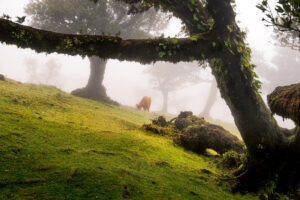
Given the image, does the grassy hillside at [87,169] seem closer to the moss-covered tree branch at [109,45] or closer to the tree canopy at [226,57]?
the tree canopy at [226,57]

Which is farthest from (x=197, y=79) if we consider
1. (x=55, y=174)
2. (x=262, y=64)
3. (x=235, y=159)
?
(x=55, y=174)

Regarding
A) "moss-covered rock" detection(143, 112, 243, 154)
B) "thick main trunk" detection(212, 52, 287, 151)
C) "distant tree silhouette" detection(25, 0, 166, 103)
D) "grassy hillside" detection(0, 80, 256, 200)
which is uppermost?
"distant tree silhouette" detection(25, 0, 166, 103)

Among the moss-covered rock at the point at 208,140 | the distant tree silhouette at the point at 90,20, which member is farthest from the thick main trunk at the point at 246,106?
the distant tree silhouette at the point at 90,20

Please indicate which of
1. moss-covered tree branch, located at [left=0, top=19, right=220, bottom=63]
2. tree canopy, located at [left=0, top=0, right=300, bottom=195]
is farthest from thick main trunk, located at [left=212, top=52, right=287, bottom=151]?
moss-covered tree branch, located at [left=0, top=19, right=220, bottom=63]

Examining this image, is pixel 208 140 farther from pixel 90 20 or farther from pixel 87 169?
pixel 90 20

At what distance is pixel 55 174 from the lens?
2281mm

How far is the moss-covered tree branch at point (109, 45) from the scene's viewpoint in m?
3.06

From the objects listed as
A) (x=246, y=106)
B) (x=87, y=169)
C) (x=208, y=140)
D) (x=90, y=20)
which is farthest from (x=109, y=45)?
(x=90, y=20)

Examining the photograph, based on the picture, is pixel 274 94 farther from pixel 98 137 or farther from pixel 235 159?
pixel 98 137

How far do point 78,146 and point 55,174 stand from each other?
128cm

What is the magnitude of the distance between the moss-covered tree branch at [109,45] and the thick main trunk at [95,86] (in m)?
13.9

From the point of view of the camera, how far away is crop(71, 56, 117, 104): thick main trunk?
1698 centimetres

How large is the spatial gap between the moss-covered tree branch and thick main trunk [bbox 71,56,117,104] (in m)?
13.9

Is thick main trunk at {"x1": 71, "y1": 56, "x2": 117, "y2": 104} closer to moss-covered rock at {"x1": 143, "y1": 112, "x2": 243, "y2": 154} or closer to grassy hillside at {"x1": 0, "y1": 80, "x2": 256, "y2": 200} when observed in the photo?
moss-covered rock at {"x1": 143, "y1": 112, "x2": 243, "y2": 154}
